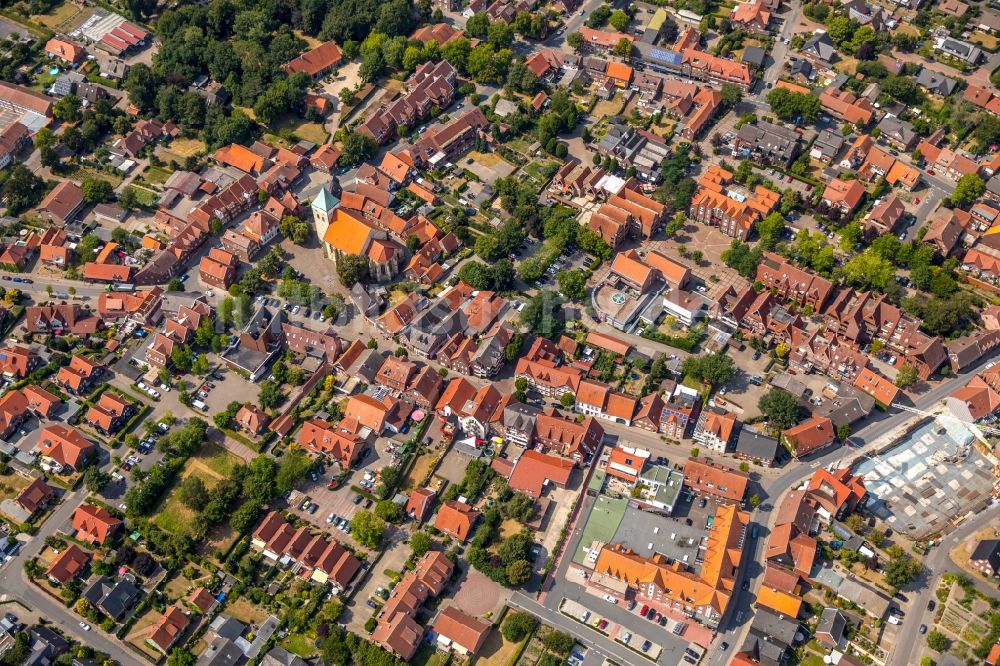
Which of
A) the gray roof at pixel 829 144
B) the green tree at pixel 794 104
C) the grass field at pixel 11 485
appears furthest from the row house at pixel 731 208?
the grass field at pixel 11 485

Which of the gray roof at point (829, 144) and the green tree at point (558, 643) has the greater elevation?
the gray roof at point (829, 144)

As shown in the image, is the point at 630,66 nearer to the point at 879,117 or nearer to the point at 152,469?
the point at 879,117

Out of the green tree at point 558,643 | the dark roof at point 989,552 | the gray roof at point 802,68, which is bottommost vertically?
the green tree at point 558,643

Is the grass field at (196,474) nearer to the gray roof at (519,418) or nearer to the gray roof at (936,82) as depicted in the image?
the gray roof at (519,418)

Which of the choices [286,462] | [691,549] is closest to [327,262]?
[286,462]

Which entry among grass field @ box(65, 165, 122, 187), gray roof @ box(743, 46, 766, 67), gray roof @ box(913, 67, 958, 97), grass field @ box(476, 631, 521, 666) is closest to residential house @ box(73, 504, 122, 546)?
grass field @ box(476, 631, 521, 666)

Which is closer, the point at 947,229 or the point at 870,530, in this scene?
the point at 870,530

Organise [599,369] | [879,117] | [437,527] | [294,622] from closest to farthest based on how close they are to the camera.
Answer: [294,622] < [437,527] < [599,369] < [879,117]

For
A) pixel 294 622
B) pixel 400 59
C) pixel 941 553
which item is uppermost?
pixel 400 59
